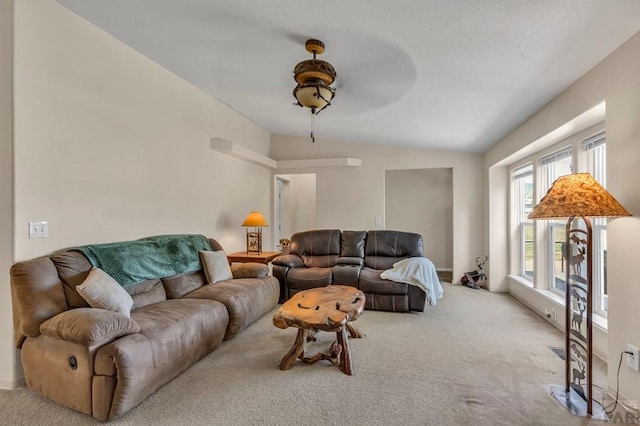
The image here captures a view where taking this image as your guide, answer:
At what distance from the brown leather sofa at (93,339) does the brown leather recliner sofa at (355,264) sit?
167 cm

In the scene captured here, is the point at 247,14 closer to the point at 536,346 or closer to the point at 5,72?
the point at 5,72

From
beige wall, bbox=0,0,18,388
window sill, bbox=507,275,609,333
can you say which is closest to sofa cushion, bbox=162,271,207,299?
beige wall, bbox=0,0,18,388

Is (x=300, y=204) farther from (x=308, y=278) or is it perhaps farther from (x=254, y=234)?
(x=308, y=278)

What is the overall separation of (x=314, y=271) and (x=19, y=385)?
2.93 m

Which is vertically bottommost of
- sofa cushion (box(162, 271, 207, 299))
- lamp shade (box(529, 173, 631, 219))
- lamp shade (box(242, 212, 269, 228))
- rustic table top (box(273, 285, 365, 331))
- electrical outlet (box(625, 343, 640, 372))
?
electrical outlet (box(625, 343, 640, 372))

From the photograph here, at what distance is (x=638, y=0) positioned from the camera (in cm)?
154

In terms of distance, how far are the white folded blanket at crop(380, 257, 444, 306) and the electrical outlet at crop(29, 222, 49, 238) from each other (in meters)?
3.36

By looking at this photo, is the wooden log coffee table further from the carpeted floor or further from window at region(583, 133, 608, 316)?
window at region(583, 133, 608, 316)

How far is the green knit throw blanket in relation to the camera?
8.30ft

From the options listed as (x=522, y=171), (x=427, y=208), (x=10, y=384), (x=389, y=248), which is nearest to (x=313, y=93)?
(x=389, y=248)

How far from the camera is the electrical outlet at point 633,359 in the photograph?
1.81 metres

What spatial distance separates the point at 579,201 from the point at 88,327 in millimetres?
2944

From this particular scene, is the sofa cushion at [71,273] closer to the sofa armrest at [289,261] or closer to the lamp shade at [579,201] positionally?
the sofa armrest at [289,261]

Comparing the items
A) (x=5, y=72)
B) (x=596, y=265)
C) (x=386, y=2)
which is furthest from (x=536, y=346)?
(x=5, y=72)
